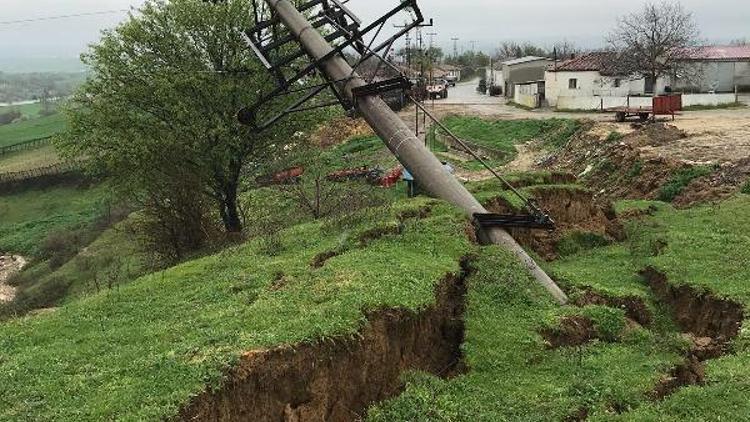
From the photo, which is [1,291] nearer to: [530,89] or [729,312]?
[729,312]

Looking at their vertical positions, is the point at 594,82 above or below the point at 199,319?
above

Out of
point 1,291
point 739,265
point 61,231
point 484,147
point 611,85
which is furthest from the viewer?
point 611,85

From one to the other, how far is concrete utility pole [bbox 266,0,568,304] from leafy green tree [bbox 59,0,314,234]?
5.73m

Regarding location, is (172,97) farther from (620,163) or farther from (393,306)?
(620,163)

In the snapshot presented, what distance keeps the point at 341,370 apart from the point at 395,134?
983 cm

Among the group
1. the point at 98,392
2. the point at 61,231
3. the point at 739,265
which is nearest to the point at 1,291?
the point at 61,231

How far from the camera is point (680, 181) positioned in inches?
1161

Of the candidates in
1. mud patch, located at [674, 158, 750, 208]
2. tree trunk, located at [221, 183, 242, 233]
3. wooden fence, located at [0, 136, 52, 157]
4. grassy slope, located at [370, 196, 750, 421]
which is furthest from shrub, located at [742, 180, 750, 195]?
wooden fence, located at [0, 136, 52, 157]

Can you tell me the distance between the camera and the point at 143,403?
948cm

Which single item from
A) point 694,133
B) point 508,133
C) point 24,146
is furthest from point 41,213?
point 694,133

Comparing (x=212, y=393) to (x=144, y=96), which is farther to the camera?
(x=144, y=96)

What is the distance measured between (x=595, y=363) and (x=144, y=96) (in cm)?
2097

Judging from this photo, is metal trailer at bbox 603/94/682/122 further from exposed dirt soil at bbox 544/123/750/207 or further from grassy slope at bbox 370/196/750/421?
grassy slope at bbox 370/196/750/421

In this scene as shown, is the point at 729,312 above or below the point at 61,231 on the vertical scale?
above
